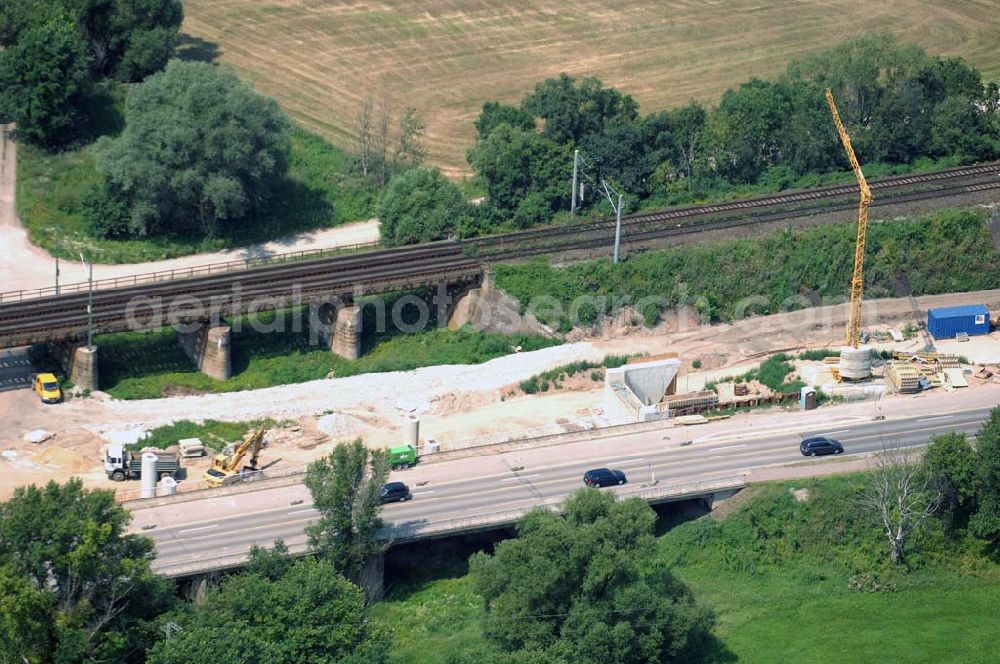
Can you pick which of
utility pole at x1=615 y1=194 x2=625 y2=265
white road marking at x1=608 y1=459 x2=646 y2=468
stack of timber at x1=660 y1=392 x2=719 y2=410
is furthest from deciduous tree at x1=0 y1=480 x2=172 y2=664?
utility pole at x1=615 y1=194 x2=625 y2=265

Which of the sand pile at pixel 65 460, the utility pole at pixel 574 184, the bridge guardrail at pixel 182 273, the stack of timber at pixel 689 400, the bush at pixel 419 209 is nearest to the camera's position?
the sand pile at pixel 65 460

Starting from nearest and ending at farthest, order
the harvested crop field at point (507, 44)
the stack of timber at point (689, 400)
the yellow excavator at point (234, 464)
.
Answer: the yellow excavator at point (234, 464)
the stack of timber at point (689, 400)
the harvested crop field at point (507, 44)

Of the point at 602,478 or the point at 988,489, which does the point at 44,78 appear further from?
the point at 988,489

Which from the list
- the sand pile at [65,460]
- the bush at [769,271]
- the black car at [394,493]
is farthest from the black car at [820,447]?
the sand pile at [65,460]

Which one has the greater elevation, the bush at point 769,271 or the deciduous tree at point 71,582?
the bush at point 769,271

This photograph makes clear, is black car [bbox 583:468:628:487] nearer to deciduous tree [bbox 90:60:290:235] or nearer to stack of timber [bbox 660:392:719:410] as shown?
stack of timber [bbox 660:392:719:410]

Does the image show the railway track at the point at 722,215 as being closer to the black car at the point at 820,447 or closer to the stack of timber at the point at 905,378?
the stack of timber at the point at 905,378

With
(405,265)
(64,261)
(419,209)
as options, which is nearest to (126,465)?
(64,261)

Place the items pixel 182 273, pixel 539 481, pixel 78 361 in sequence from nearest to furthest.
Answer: pixel 539 481 < pixel 78 361 < pixel 182 273
